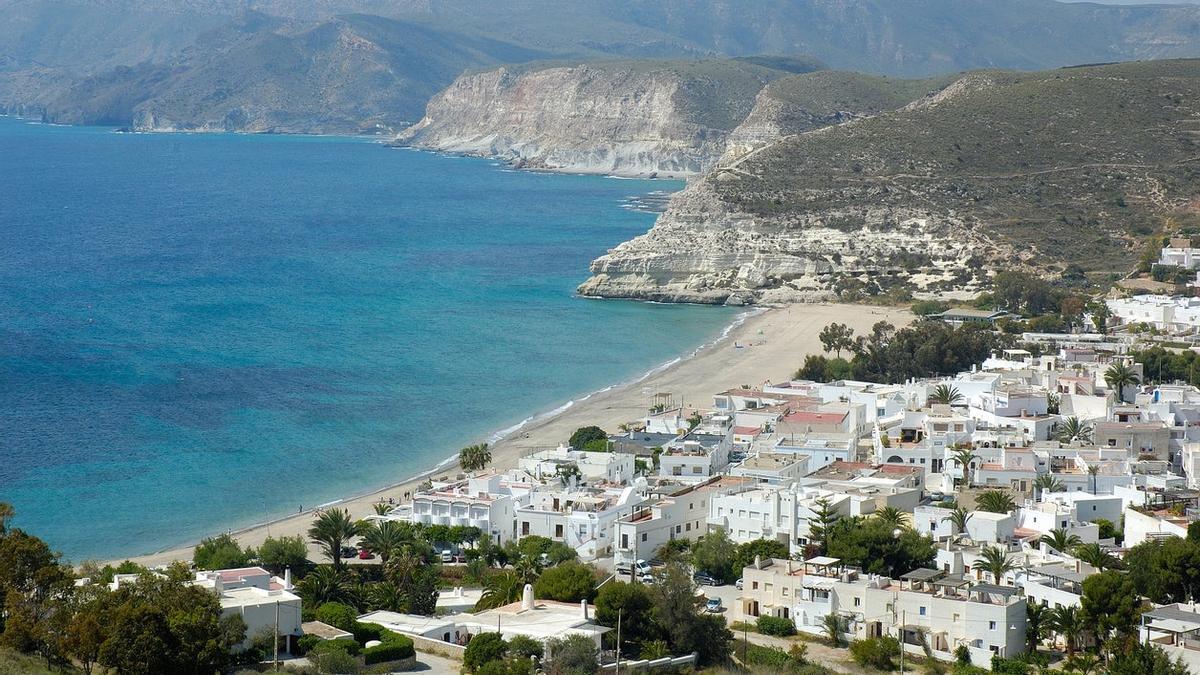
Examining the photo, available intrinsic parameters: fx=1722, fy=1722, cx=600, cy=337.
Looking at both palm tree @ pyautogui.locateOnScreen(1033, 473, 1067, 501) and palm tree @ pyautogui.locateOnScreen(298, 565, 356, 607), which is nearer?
palm tree @ pyautogui.locateOnScreen(298, 565, 356, 607)

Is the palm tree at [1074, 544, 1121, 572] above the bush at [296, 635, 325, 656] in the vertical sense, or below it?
above

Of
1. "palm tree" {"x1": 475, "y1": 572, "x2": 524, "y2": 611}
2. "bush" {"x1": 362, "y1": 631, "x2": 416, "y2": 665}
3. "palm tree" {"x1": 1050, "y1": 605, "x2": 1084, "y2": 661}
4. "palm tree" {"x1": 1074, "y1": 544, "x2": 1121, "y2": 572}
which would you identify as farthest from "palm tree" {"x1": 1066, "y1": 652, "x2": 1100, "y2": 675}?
"bush" {"x1": 362, "y1": 631, "x2": 416, "y2": 665}

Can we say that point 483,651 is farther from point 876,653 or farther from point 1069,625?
point 1069,625

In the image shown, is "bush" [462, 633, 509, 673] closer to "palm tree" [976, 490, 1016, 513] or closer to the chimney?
the chimney

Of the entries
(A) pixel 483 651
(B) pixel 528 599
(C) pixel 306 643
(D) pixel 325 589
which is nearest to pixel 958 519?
(B) pixel 528 599

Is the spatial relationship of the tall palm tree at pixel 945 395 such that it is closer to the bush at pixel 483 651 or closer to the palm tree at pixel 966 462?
the palm tree at pixel 966 462

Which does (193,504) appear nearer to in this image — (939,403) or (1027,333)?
(939,403)

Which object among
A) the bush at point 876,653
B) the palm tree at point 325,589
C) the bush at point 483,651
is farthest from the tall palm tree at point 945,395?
the bush at point 483,651
